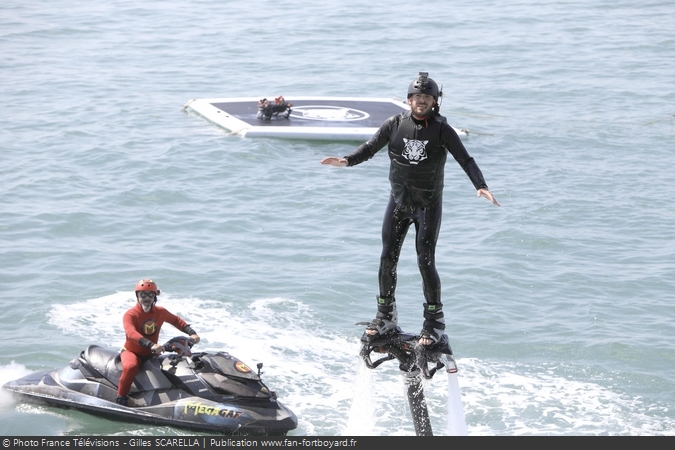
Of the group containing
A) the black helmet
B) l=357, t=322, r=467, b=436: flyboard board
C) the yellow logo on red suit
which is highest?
the black helmet

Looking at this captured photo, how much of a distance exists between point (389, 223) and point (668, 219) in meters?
17.0

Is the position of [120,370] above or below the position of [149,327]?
below

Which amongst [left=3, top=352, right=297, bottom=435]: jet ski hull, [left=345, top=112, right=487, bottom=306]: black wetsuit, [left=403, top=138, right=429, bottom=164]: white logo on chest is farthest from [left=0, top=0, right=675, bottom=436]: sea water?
[left=403, top=138, right=429, bottom=164]: white logo on chest

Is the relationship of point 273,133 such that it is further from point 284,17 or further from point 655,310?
point 284,17

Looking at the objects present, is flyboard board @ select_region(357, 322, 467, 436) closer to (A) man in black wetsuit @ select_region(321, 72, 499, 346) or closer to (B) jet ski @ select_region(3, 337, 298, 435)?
(A) man in black wetsuit @ select_region(321, 72, 499, 346)

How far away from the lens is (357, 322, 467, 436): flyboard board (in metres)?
11.5

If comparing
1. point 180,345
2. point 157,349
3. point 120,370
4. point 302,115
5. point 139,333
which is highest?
point 302,115

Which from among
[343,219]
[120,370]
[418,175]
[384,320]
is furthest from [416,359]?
[343,219]

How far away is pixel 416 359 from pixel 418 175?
82.5 inches

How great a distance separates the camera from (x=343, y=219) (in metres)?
26.2

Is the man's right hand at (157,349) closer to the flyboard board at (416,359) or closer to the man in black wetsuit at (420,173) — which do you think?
the flyboard board at (416,359)

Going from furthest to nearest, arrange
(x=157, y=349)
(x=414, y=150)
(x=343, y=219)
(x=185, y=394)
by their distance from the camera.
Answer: (x=343, y=219), (x=185, y=394), (x=157, y=349), (x=414, y=150)

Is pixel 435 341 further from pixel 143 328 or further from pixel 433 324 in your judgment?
pixel 143 328

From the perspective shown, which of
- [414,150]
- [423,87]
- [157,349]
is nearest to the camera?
[423,87]
